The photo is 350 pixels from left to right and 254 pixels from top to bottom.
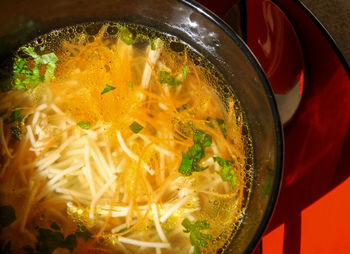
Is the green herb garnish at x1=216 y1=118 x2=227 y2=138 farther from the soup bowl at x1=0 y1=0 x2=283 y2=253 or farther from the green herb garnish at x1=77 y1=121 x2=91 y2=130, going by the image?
the green herb garnish at x1=77 y1=121 x2=91 y2=130

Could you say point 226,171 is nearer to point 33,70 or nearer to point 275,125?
point 275,125

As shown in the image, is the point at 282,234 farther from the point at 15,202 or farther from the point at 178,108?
the point at 15,202

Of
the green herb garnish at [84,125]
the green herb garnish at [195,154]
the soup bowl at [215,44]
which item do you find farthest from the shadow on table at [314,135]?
the green herb garnish at [84,125]

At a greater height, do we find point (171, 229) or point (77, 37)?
point (77, 37)

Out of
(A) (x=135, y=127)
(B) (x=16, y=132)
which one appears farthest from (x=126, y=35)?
(B) (x=16, y=132)

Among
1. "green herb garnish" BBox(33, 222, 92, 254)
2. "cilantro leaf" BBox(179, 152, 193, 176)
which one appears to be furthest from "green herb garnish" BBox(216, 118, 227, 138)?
"green herb garnish" BBox(33, 222, 92, 254)

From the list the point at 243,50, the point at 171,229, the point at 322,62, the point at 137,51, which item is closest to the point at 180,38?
the point at 137,51
